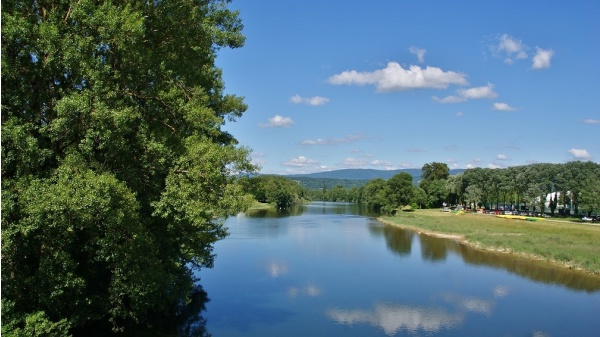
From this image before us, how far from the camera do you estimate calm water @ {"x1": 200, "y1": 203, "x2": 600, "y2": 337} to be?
2167 cm

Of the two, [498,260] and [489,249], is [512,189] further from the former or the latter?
[498,260]

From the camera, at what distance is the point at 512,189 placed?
8850 cm

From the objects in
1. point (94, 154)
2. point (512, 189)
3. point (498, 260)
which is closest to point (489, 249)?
point (498, 260)

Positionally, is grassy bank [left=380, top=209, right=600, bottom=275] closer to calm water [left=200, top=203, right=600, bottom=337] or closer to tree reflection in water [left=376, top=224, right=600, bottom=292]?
tree reflection in water [left=376, top=224, right=600, bottom=292]

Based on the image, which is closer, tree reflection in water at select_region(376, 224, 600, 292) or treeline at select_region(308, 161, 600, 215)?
tree reflection in water at select_region(376, 224, 600, 292)

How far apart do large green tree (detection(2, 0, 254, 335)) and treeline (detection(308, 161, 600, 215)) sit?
6996 cm

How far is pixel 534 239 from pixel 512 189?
4395cm

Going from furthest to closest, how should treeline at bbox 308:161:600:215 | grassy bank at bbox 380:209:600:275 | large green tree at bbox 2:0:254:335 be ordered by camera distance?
treeline at bbox 308:161:600:215 → grassy bank at bbox 380:209:600:275 → large green tree at bbox 2:0:254:335

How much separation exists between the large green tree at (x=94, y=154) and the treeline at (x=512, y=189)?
6996cm

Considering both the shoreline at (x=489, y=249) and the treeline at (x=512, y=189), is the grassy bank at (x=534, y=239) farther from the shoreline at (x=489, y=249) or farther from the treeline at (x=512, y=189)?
the treeline at (x=512, y=189)

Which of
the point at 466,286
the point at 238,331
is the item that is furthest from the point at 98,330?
the point at 466,286

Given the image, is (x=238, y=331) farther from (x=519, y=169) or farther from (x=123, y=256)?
(x=519, y=169)

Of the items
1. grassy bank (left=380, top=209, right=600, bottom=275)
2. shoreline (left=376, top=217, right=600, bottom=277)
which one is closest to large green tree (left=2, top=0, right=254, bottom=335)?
shoreline (left=376, top=217, right=600, bottom=277)

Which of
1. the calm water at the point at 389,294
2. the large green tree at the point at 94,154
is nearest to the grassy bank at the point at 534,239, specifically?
the calm water at the point at 389,294
